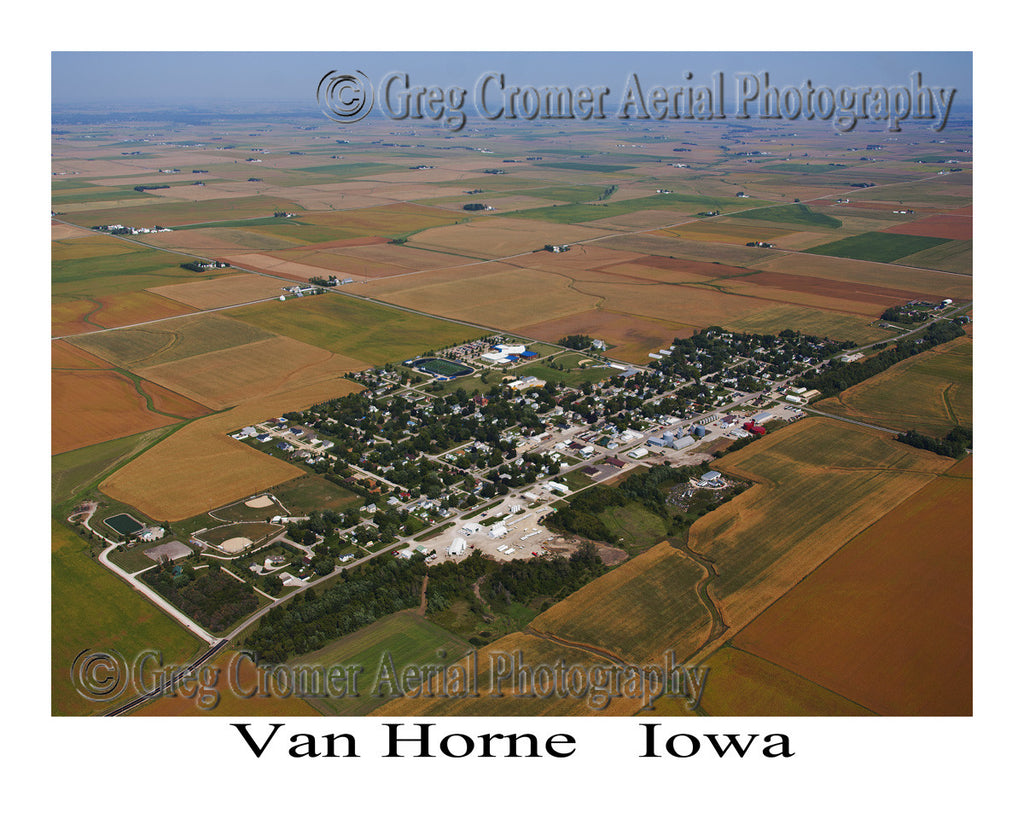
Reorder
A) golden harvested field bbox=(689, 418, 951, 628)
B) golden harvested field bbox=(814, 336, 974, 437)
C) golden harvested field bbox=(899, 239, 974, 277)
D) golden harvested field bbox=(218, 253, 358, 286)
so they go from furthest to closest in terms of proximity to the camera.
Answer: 1. golden harvested field bbox=(899, 239, 974, 277)
2. golden harvested field bbox=(218, 253, 358, 286)
3. golden harvested field bbox=(814, 336, 974, 437)
4. golden harvested field bbox=(689, 418, 951, 628)

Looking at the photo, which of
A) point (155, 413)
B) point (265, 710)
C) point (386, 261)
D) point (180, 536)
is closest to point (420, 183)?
point (386, 261)

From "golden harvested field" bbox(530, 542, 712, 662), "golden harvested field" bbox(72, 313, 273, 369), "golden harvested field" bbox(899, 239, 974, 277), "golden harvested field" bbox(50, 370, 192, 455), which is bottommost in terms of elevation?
"golden harvested field" bbox(530, 542, 712, 662)

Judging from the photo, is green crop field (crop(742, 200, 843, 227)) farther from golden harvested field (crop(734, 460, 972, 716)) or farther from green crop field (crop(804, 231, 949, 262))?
golden harvested field (crop(734, 460, 972, 716))

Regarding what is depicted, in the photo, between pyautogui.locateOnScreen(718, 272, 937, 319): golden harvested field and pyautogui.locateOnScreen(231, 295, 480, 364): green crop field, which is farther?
pyautogui.locateOnScreen(718, 272, 937, 319): golden harvested field

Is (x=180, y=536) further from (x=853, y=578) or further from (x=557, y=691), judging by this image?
(x=853, y=578)

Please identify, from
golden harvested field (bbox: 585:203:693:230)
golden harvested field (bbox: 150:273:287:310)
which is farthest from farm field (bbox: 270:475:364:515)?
golden harvested field (bbox: 585:203:693:230)
